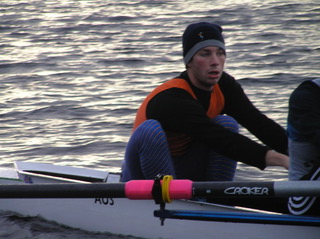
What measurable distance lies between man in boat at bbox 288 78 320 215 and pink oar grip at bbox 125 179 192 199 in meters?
0.59

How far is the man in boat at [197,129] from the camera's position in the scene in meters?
4.22

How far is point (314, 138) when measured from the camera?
3523mm

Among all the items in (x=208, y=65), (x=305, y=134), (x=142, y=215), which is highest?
(x=208, y=65)

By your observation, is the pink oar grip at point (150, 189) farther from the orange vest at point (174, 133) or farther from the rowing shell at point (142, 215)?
the orange vest at point (174, 133)

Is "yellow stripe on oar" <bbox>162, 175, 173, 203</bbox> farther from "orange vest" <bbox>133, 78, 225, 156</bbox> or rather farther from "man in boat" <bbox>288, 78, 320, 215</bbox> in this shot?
"orange vest" <bbox>133, 78, 225, 156</bbox>

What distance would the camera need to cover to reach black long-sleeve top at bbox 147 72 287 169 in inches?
163

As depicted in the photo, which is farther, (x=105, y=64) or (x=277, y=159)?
(x=105, y=64)

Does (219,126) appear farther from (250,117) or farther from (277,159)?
(250,117)

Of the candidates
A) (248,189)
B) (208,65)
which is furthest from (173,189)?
(208,65)

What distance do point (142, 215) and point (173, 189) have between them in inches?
42.1

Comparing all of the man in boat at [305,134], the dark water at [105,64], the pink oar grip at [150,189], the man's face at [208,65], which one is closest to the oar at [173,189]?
the pink oar grip at [150,189]

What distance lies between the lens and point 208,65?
430 centimetres

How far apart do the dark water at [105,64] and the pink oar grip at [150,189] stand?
4.19ft

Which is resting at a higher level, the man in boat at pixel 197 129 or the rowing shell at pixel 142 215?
the man in boat at pixel 197 129
